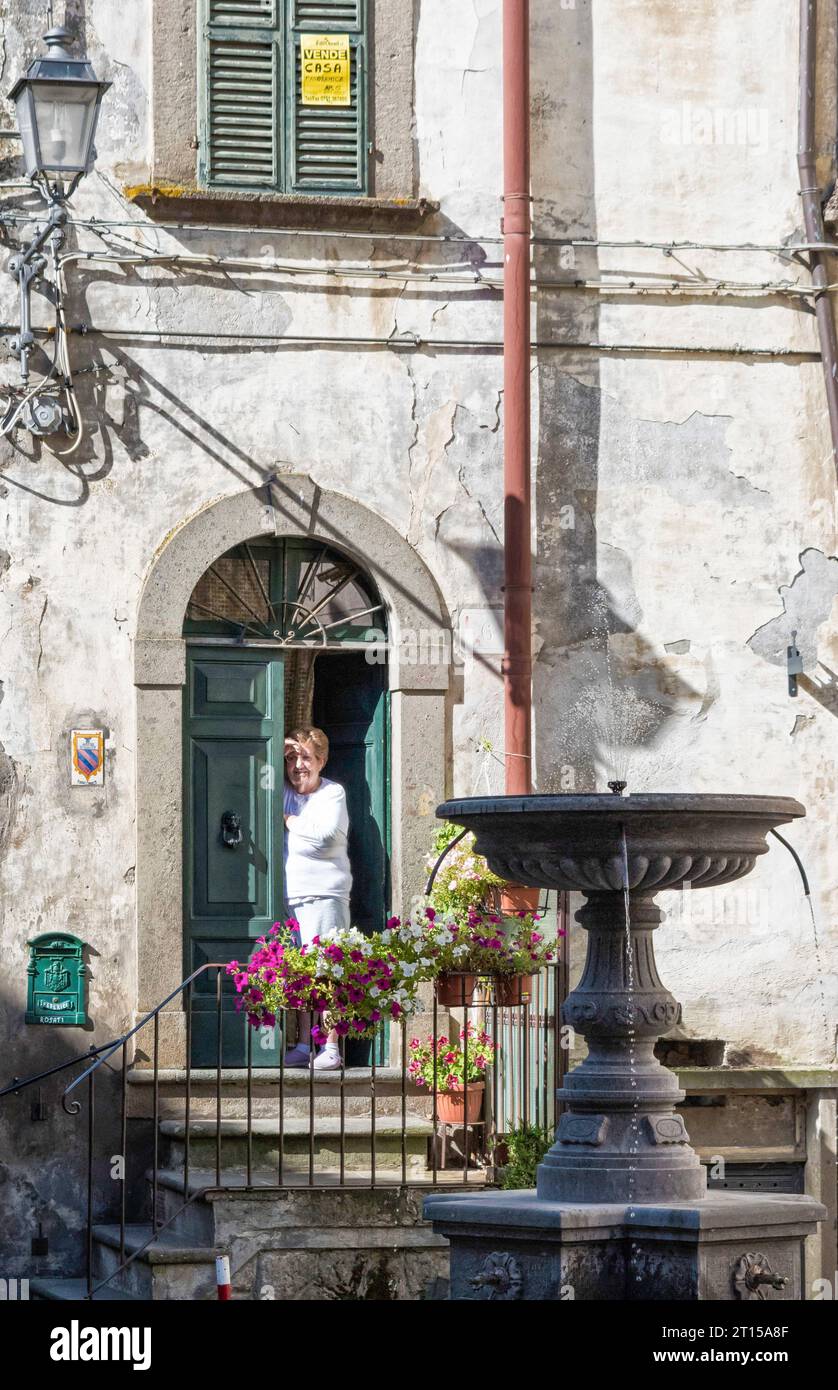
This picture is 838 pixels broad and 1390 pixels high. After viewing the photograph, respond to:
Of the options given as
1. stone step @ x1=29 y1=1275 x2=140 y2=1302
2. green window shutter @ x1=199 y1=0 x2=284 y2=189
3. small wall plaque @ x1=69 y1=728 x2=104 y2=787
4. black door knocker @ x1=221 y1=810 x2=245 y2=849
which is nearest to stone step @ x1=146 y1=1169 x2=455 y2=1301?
stone step @ x1=29 y1=1275 x2=140 y2=1302

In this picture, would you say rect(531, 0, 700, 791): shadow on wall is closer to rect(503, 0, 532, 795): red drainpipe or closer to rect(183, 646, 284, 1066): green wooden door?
rect(503, 0, 532, 795): red drainpipe

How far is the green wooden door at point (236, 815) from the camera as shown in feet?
35.7

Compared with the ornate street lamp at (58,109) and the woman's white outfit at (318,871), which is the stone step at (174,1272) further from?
the ornate street lamp at (58,109)

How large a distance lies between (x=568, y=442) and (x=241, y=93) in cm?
237

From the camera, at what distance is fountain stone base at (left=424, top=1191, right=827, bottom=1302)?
7.22 meters

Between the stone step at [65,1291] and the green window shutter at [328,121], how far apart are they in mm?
5323

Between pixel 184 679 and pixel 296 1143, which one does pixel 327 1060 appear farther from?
pixel 184 679

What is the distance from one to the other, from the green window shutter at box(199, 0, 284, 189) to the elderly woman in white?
9.14 feet

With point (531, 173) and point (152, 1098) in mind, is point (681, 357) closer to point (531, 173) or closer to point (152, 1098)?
point (531, 173)

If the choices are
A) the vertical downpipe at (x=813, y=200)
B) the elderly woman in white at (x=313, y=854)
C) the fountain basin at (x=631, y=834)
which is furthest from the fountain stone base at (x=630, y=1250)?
the vertical downpipe at (x=813, y=200)

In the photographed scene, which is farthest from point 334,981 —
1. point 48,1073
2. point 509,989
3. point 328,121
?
point 328,121

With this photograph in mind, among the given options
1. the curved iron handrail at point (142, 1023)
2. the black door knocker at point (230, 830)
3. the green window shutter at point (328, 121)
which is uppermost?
the green window shutter at point (328, 121)

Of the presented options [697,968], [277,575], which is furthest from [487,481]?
[697,968]

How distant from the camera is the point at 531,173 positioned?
11.3 meters
